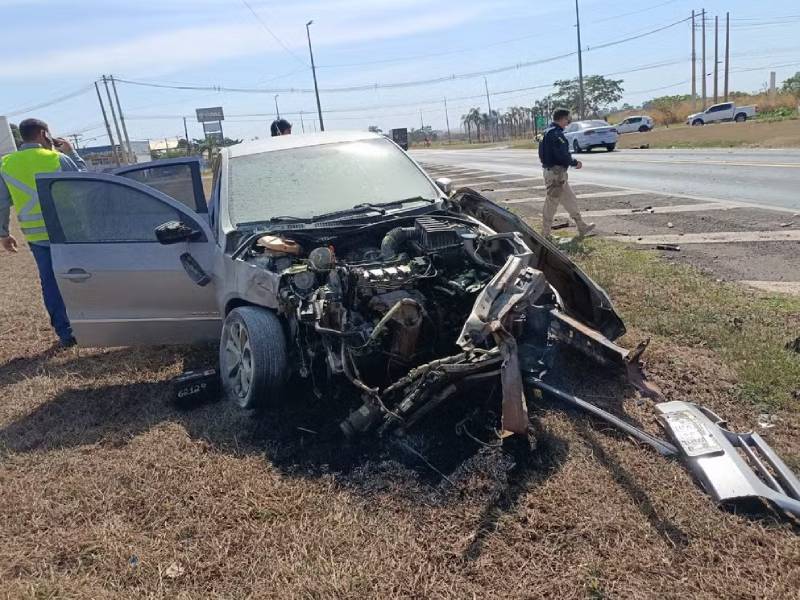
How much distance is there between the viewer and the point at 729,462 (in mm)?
2834

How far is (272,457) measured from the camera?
354 centimetres

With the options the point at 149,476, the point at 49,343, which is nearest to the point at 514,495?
the point at 149,476

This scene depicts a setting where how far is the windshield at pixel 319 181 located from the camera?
4.71 m

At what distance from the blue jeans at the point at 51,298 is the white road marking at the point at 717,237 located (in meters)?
6.59

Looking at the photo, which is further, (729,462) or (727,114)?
(727,114)

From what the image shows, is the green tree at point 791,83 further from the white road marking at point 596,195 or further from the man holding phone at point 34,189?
the man holding phone at point 34,189

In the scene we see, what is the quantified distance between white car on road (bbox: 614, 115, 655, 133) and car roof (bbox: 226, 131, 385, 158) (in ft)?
143

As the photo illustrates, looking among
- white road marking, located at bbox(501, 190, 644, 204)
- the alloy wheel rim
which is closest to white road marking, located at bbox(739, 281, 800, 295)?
the alloy wheel rim

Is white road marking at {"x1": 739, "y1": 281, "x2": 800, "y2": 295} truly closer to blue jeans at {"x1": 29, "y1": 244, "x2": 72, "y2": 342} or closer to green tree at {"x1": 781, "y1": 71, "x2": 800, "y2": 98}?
blue jeans at {"x1": 29, "y1": 244, "x2": 72, "y2": 342}

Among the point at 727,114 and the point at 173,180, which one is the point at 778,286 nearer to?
the point at 173,180

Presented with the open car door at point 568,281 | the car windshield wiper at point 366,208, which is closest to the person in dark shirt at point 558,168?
the open car door at point 568,281

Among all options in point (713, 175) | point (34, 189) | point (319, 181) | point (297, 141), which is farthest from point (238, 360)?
point (713, 175)

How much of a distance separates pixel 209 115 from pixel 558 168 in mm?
59769

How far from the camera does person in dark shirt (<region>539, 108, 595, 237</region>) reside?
28.4 ft
